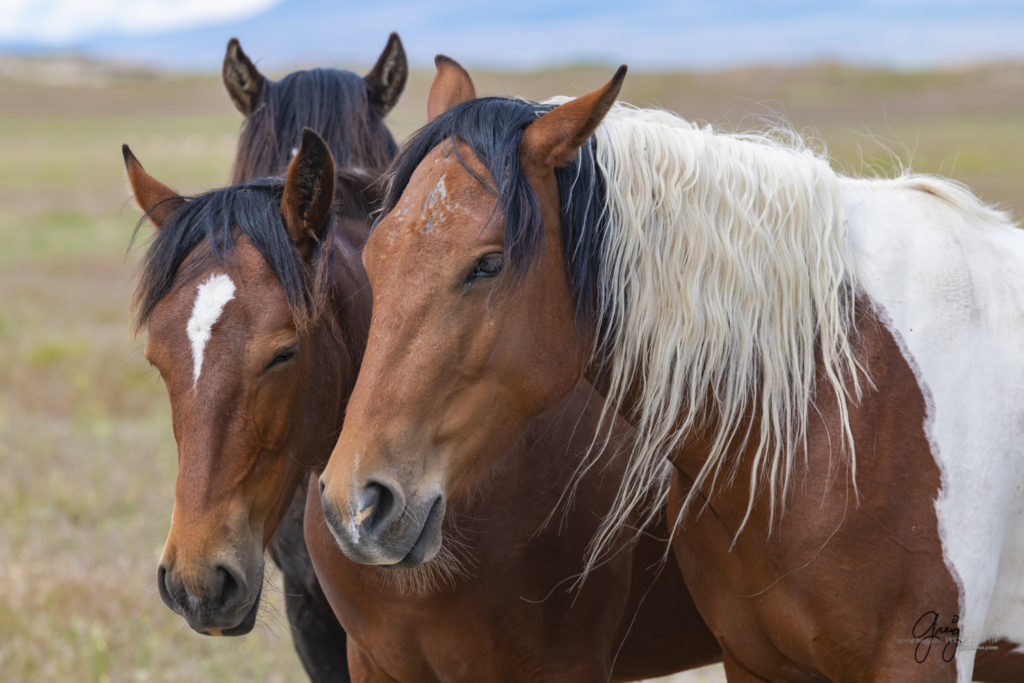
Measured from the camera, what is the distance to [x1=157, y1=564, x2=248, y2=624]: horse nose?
2.75 metres

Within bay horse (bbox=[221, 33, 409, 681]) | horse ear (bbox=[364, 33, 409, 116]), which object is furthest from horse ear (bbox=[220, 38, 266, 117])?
horse ear (bbox=[364, 33, 409, 116])

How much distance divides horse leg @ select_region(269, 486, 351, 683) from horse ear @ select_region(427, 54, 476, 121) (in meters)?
1.71

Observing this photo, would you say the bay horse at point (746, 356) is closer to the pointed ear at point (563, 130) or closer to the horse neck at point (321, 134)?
the pointed ear at point (563, 130)

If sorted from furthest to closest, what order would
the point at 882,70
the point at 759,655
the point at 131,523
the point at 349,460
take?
the point at 882,70, the point at 131,523, the point at 759,655, the point at 349,460

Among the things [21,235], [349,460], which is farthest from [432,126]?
[21,235]

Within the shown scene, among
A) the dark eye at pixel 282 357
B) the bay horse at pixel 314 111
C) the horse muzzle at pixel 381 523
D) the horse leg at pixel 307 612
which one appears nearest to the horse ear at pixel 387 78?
the bay horse at pixel 314 111

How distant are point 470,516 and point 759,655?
94cm

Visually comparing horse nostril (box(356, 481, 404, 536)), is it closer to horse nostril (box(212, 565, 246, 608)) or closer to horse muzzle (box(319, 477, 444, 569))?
horse muzzle (box(319, 477, 444, 569))

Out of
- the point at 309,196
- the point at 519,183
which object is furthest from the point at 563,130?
the point at 309,196

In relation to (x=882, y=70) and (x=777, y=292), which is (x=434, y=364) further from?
(x=882, y=70)

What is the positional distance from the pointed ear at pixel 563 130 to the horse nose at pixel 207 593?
138 centimetres

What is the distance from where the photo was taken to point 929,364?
2.70 m

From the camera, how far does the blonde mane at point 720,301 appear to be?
2.71 meters

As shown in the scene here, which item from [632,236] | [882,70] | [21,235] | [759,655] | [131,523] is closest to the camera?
[632,236]
